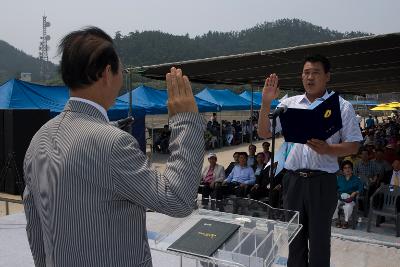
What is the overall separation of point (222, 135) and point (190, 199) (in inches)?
678

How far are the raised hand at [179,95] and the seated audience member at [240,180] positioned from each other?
5.73 meters

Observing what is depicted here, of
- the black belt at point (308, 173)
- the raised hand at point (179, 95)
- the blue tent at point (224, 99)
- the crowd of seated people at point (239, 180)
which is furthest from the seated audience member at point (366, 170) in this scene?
the blue tent at point (224, 99)

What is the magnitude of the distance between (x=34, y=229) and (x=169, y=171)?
54cm

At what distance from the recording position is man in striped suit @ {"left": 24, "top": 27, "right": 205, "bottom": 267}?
0.99 metres

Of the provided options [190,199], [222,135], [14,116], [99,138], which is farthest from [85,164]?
[222,135]

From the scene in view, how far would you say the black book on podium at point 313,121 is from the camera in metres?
2.36

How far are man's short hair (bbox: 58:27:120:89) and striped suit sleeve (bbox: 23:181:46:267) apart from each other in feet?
1.33

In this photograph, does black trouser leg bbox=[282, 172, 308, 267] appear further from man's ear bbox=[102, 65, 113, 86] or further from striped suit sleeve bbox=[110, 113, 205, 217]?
man's ear bbox=[102, 65, 113, 86]

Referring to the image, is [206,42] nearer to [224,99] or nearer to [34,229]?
[224,99]

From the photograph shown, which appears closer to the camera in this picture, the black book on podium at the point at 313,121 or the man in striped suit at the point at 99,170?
the man in striped suit at the point at 99,170

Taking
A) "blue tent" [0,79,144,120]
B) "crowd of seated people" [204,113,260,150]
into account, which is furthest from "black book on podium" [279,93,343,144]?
"crowd of seated people" [204,113,260,150]

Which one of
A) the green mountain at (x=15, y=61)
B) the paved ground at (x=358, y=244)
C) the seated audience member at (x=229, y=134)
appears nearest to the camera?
the paved ground at (x=358, y=244)

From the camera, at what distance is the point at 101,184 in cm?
99

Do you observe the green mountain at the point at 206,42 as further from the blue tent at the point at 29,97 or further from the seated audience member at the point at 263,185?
the seated audience member at the point at 263,185
